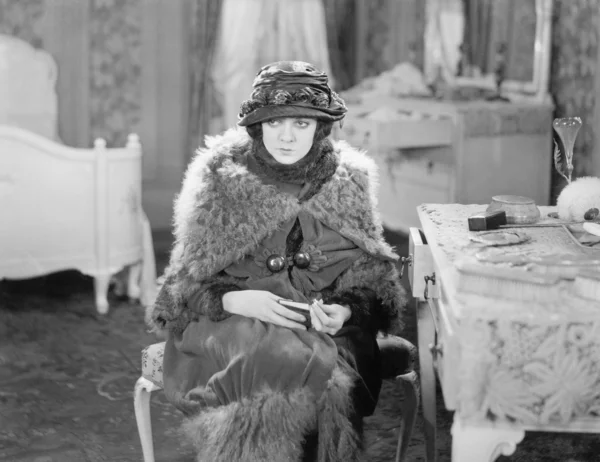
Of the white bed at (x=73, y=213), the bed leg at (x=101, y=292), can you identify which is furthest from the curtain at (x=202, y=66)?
the bed leg at (x=101, y=292)

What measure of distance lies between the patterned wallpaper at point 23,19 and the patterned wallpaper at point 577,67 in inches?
124

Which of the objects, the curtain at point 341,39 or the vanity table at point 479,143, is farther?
the curtain at point 341,39

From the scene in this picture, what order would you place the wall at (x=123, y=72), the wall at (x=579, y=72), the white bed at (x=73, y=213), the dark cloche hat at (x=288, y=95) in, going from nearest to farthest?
the dark cloche hat at (x=288, y=95) → the white bed at (x=73, y=213) → the wall at (x=579, y=72) → the wall at (x=123, y=72)

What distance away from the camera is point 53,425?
115 inches

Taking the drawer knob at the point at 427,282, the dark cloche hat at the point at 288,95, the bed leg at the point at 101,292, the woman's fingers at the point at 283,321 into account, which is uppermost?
the dark cloche hat at the point at 288,95

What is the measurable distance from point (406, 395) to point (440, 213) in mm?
491

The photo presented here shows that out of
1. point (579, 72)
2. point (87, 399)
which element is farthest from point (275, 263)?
point (579, 72)

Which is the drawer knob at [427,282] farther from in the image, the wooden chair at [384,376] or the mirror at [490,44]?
the mirror at [490,44]

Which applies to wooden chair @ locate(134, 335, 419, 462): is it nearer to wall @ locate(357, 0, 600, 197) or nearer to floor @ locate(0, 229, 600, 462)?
floor @ locate(0, 229, 600, 462)

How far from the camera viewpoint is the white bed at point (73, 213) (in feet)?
13.5

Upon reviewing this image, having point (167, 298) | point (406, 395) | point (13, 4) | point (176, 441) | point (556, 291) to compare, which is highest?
point (13, 4)

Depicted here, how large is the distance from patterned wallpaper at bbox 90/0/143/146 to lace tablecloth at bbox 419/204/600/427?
15.4 feet

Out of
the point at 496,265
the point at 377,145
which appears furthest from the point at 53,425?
the point at 377,145

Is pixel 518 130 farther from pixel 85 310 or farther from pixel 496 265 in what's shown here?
pixel 496 265
